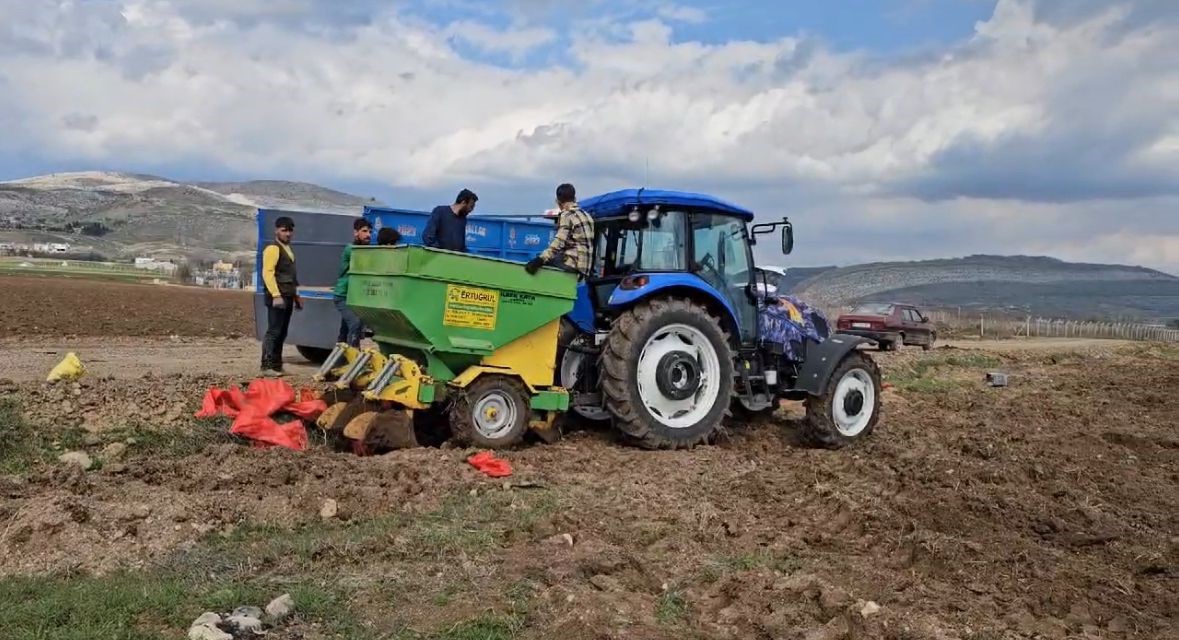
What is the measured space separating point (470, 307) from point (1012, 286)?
7549cm

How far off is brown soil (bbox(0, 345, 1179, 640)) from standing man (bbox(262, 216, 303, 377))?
1.49m

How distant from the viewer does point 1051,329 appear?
1833 inches

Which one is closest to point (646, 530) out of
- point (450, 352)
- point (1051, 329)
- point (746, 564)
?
point (746, 564)

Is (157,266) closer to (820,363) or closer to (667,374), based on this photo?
(820,363)

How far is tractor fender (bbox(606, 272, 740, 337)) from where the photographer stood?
8250mm

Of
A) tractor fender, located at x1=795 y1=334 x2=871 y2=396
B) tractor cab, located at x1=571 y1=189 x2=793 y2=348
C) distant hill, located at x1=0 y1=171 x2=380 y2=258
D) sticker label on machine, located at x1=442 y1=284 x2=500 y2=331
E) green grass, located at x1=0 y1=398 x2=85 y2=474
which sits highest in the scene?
distant hill, located at x1=0 y1=171 x2=380 y2=258

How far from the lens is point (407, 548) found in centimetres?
516

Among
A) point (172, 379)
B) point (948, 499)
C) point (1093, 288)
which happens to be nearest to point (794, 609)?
point (948, 499)

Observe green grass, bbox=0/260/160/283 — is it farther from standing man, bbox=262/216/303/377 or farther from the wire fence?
standing man, bbox=262/216/303/377

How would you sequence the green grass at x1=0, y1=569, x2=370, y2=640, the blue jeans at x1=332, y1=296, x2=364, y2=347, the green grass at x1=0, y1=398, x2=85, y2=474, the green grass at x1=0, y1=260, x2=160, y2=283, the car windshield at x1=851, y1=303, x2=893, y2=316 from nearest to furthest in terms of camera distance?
the green grass at x1=0, y1=569, x2=370, y2=640, the green grass at x1=0, y1=398, x2=85, y2=474, the blue jeans at x1=332, y1=296, x2=364, y2=347, the car windshield at x1=851, y1=303, x2=893, y2=316, the green grass at x1=0, y1=260, x2=160, y2=283

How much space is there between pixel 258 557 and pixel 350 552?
1.50ft

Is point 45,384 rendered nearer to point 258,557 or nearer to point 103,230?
point 258,557

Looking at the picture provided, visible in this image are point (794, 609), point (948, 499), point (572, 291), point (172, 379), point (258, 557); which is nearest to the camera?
point (794, 609)

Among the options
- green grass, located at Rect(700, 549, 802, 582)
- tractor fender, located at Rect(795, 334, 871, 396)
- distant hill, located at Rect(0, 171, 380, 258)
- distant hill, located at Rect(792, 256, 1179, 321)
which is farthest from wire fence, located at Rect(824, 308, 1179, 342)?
distant hill, located at Rect(0, 171, 380, 258)
